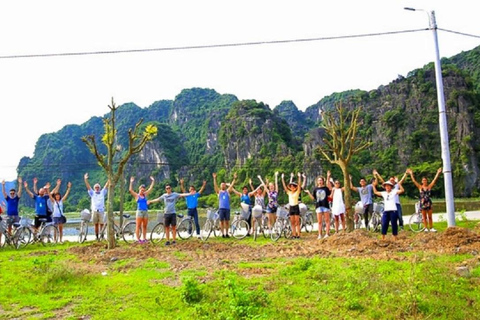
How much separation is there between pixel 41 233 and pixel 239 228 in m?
5.85

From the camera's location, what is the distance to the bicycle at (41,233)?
1270cm

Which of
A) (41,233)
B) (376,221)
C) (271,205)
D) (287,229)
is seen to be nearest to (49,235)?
(41,233)

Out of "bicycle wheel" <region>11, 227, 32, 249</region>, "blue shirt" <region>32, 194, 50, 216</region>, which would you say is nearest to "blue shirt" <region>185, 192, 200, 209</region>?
"blue shirt" <region>32, 194, 50, 216</region>

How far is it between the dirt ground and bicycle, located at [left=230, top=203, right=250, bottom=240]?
2512 millimetres

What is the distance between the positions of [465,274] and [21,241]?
11511 mm

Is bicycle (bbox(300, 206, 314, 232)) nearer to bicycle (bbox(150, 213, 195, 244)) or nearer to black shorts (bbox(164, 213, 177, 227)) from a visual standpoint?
bicycle (bbox(150, 213, 195, 244))

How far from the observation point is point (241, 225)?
13.9 metres

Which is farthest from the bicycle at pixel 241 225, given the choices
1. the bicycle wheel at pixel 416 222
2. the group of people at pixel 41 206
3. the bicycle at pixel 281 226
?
the group of people at pixel 41 206

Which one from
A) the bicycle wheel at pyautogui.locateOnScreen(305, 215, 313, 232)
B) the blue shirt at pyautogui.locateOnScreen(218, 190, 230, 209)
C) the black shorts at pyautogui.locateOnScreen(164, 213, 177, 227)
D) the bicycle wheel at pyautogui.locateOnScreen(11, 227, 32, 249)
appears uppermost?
the blue shirt at pyautogui.locateOnScreen(218, 190, 230, 209)

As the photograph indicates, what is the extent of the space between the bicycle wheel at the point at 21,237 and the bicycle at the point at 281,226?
23.0ft

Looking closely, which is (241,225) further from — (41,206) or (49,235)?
(41,206)

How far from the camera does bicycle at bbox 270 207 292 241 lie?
12305 mm

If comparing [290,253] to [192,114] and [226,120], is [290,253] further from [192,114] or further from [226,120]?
[192,114]

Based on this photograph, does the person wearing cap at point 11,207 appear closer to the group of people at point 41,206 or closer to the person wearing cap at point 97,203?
the group of people at point 41,206
